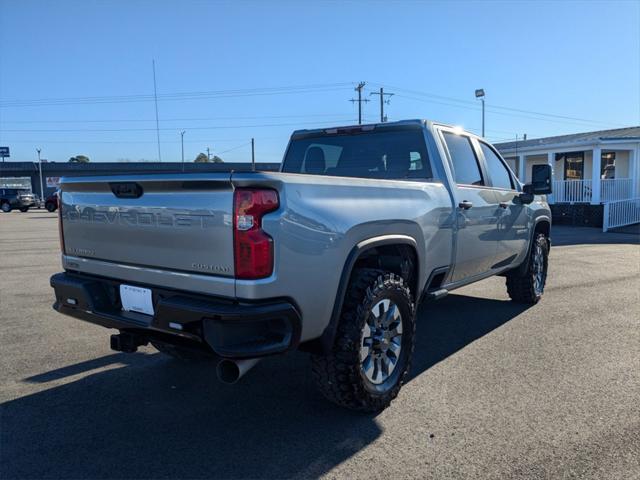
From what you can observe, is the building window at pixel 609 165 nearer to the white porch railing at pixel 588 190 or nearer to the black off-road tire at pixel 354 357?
the white porch railing at pixel 588 190

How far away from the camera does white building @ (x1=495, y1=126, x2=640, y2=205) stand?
19188 mm

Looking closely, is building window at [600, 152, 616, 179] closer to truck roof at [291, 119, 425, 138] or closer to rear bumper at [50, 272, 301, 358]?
truck roof at [291, 119, 425, 138]

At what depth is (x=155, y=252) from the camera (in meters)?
2.97

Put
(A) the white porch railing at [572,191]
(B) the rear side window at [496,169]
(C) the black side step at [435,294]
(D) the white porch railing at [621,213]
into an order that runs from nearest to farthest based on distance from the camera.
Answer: (C) the black side step at [435,294], (B) the rear side window at [496,169], (D) the white porch railing at [621,213], (A) the white porch railing at [572,191]

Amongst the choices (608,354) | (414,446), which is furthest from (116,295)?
(608,354)

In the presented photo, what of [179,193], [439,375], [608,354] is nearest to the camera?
[179,193]

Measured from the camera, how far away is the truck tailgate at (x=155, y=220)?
2674 millimetres

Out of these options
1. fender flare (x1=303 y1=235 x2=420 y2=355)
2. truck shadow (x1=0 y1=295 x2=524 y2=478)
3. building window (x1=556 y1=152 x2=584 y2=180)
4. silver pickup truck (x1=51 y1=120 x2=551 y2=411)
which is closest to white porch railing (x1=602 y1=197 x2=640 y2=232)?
building window (x1=556 y1=152 x2=584 y2=180)

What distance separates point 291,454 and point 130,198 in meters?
1.75

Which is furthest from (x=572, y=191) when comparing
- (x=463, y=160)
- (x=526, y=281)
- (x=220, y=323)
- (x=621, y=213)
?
(x=220, y=323)

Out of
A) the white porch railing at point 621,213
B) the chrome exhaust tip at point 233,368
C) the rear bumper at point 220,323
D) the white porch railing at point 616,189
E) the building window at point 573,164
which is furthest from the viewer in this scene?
the building window at point 573,164

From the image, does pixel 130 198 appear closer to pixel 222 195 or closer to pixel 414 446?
pixel 222 195

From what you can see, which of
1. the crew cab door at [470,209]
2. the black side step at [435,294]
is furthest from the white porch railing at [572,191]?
the black side step at [435,294]

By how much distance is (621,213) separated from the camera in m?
18.6
